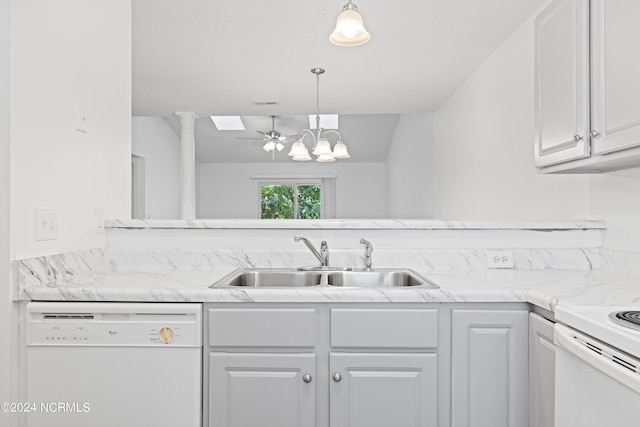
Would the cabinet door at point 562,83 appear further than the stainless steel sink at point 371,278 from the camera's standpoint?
No

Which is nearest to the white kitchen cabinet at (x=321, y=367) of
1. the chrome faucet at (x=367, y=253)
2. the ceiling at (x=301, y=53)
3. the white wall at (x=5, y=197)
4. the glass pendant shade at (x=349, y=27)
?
the chrome faucet at (x=367, y=253)

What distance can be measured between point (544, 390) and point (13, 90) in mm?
1887

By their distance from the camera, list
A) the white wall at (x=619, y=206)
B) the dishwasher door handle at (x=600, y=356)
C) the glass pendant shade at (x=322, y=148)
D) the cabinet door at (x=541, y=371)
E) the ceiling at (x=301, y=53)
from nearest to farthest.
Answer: the dishwasher door handle at (x=600, y=356)
the cabinet door at (x=541, y=371)
the white wall at (x=619, y=206)
the ceiling at (x=301, y=53)
the glass pendant shade at (x=322, y=148)

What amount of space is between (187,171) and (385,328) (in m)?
4.36

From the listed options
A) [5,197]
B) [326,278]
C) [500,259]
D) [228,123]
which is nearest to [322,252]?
[326,278]

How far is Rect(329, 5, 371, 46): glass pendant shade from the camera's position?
1749 mm

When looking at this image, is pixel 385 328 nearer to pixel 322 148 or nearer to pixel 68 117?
pixel 68 117

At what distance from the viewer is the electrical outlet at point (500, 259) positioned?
6.22 ft

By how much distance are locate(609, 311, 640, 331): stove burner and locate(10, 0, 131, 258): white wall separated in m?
1.72

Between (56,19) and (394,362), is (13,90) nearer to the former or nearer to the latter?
(56,19)

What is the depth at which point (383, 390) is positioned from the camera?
1362 millimetres

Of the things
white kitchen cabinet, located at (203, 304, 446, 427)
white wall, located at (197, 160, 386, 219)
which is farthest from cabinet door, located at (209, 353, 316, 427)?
white wall, located at (197, 160, 386, 219)

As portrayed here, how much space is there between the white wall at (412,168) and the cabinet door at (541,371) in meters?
3.79

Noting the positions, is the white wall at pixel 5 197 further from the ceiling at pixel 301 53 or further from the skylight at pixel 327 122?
the skylight at pixel 327 122
